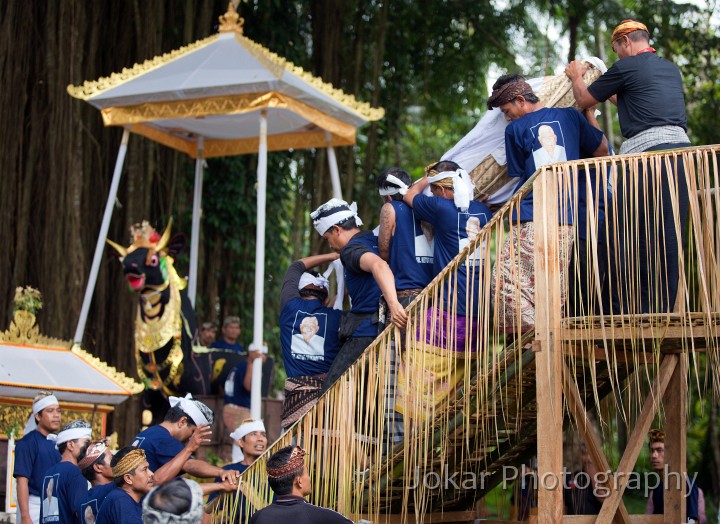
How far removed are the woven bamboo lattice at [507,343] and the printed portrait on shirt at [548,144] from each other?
0.47 feet

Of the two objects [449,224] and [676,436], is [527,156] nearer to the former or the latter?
[449,224]

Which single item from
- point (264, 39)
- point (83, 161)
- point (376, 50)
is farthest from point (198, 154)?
point (376, 50)

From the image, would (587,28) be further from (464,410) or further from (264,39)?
(464,410)

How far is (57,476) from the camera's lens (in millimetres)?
5785

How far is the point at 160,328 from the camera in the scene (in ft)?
29.1

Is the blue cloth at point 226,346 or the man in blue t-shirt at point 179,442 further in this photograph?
the blue cloth at point 226,346

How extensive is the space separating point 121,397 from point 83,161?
387 cm

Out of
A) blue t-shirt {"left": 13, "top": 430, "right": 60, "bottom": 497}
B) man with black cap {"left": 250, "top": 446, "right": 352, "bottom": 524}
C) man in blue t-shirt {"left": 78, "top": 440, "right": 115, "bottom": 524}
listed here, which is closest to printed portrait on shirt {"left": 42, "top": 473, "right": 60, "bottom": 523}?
man in blue t-shirt {"left": 78, "top": 440, "right": 115, "bottom": 524}

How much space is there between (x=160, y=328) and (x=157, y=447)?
11.0ft

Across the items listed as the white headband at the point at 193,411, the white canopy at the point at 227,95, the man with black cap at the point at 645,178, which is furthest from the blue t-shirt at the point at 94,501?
the white canopy at the point at 227,95

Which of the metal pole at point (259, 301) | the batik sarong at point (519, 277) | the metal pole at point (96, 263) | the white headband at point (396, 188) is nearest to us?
the batik sarong at point (519, 277)

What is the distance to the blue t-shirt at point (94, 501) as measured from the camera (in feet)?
16.9

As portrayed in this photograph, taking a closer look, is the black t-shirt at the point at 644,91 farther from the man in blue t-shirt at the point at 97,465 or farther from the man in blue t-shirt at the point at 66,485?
the man in blue t-shirt at the point at 66,485

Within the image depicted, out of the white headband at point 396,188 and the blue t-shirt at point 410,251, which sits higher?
the white headband at point 396,188
